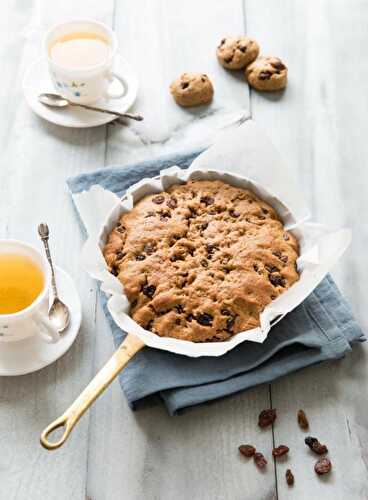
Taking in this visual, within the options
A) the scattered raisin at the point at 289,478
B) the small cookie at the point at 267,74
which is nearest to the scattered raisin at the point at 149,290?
the scattered raisin at the point at 289,478

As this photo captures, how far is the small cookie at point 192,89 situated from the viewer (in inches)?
Result: 80.6

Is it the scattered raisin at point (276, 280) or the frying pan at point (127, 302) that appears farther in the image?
the scattered raisin at point (276, 280)

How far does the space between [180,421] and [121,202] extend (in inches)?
19.8

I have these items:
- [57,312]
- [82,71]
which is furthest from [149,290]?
[82,71]

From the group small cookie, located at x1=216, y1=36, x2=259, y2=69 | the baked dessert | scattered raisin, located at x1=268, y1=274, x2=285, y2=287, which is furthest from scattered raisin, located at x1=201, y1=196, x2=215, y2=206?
small cookie, located at x1=216, y1=36, x2=259, y2=69

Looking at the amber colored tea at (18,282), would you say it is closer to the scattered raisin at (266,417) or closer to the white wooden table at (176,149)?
the white wooden table at (176,149)

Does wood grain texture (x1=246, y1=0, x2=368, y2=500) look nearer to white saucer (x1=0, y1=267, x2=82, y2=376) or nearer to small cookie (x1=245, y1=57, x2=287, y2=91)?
small cookie (x1=245, y1=57, x2=287, y2=91)

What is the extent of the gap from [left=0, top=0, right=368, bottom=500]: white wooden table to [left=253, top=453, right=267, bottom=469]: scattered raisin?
17 millimetres

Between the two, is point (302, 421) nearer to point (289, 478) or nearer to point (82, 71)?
point (289, 478)

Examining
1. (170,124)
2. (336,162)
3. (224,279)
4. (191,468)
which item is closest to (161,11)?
(170,124)

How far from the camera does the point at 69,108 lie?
2.04 metres

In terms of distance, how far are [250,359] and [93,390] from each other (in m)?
0.35

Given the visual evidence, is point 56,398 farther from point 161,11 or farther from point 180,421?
point 161,11

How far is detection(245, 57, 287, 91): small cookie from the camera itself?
2080 mm
